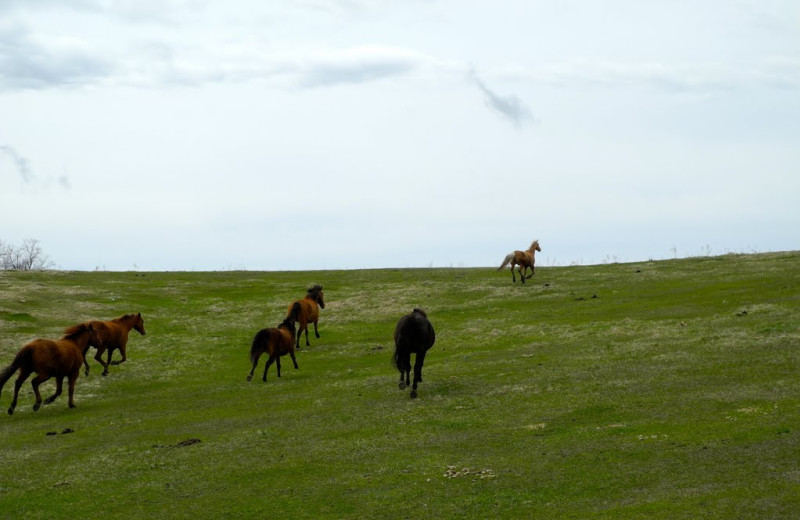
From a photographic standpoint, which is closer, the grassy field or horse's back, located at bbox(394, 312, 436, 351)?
the grassy field

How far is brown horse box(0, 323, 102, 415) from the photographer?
87.1 ft

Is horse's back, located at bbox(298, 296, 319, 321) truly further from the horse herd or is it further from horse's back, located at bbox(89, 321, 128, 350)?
horse's back, located at bbox(89, 321, 128, 350)

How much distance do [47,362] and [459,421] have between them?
45.6ft

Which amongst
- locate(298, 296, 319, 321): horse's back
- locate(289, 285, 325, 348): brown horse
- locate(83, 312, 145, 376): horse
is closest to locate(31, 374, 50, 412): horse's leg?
locate(83, 312, 145, 376): horse

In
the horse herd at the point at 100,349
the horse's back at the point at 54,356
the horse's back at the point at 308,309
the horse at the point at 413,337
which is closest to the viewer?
the horse at the point at 413,337

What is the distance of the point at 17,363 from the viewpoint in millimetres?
26375

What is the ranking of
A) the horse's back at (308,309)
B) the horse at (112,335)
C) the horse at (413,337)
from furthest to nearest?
the horse's back at (308,309) < the horse at (112,335) < the horse at (413,337)

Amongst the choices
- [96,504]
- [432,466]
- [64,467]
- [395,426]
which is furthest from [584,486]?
[64,467]

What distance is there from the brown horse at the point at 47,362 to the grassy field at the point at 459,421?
0.90 m

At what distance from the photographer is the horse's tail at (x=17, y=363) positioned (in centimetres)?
2619

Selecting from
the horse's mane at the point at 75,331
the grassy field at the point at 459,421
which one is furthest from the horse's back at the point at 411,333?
the horse's mane at the point at 75,331

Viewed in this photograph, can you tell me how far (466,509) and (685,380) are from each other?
11693 millimetres

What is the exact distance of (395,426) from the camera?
21328 millimetres

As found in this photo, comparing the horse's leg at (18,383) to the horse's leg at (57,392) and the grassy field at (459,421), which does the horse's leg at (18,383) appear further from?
the horse's leg at (57,392)
